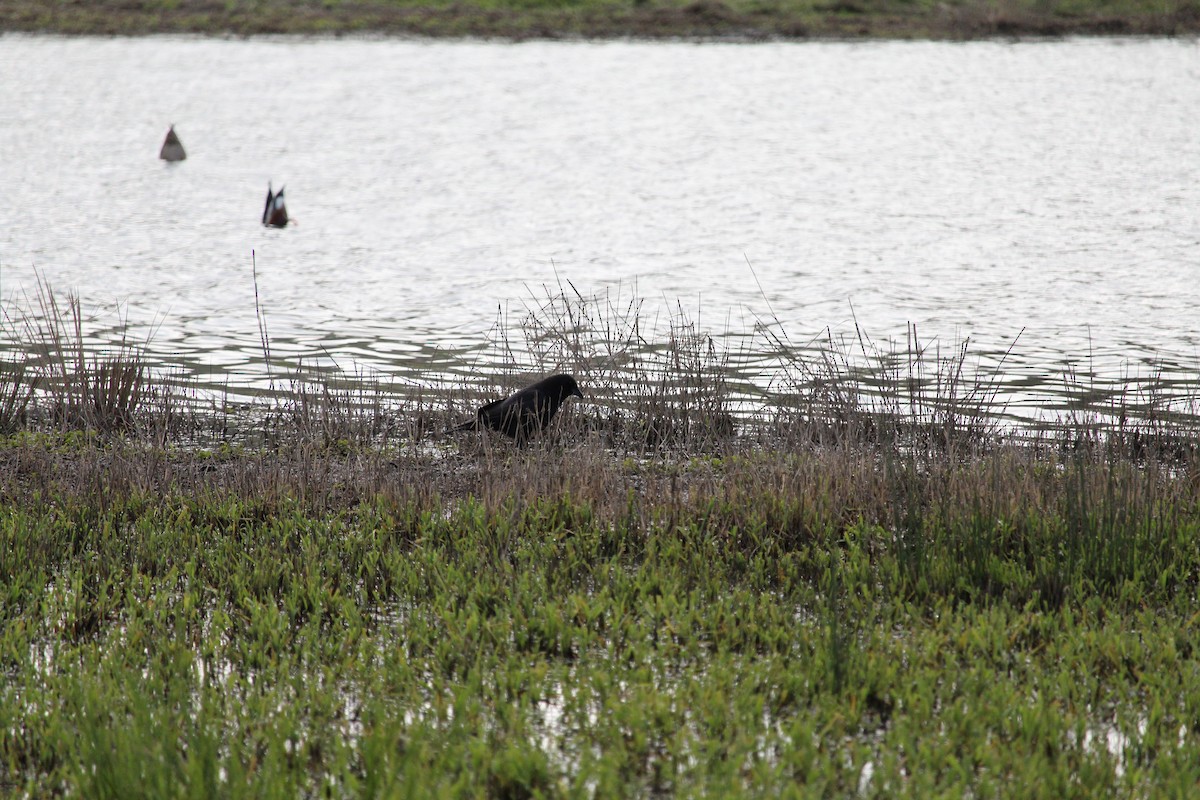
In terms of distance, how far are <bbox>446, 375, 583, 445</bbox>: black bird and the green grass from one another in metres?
0.58

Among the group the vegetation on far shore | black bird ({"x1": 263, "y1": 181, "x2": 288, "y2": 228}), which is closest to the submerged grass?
black bird ({"x1": 263, "y1": 181, "x2": 288, "y2": 228})

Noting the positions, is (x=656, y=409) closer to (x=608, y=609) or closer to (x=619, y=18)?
(x=608, y=609)

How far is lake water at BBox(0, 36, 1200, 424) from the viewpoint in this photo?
1120 centimetres

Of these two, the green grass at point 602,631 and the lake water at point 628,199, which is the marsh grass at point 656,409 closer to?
the lake water at point 628,199

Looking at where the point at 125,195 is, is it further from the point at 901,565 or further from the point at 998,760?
the point at 998,760

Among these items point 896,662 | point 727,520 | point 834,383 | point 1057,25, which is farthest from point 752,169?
point 1057,25

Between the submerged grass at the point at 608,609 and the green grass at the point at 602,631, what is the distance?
2 centimetres

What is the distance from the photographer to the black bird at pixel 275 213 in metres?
16.3

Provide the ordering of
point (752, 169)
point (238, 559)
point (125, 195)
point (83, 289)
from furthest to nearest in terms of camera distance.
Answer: point (752, 169), point (125, 195), point (83, 289), point (238, 559)

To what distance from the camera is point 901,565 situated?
519 centimetres

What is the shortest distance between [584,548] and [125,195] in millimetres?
15658

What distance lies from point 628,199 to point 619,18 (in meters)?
23.4

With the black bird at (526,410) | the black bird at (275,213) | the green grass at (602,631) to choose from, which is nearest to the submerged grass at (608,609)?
the green grass at (602,631)

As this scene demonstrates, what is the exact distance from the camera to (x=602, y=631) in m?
4.79
